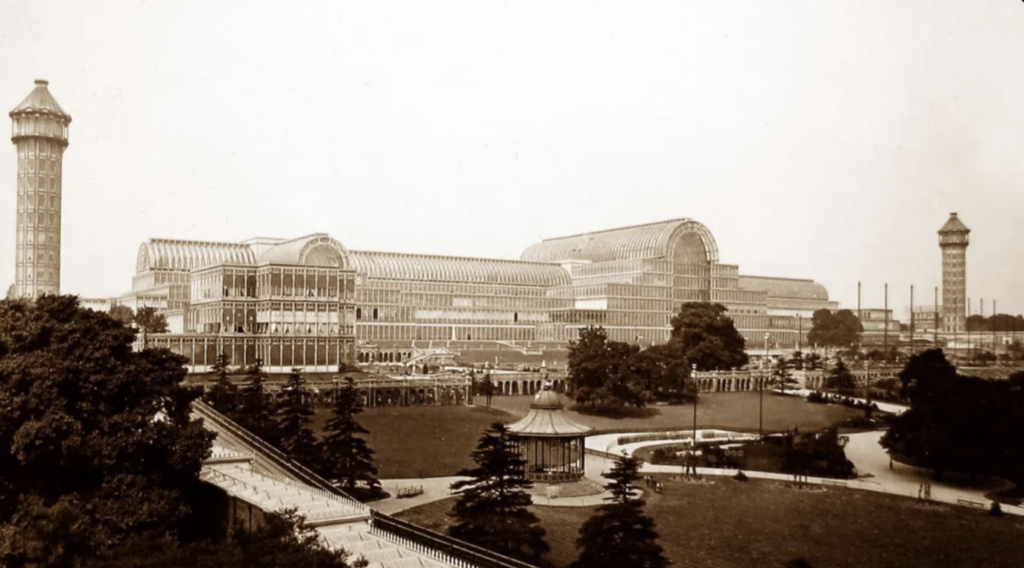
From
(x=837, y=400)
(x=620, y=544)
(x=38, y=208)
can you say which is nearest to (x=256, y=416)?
(x=620, y=544)

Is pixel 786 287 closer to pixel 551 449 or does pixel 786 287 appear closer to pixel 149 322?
pixel 149 322

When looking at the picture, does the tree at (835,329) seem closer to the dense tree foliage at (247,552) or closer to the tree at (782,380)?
the tree at (782,380)

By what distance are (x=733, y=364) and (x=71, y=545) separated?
76.6 metres

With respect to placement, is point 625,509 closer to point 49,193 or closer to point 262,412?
point 262,412

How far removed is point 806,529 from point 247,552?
2414 centimetres

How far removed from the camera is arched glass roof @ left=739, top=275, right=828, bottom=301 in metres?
148

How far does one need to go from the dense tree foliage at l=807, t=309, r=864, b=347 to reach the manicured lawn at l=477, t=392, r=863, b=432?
38.3 metres

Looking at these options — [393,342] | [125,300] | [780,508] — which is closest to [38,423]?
[780,508]

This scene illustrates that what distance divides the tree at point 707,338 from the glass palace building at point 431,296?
1251 cm

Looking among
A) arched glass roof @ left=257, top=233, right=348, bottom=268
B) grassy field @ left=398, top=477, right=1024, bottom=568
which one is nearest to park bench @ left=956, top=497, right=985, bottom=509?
grassy field @ left=398, top=477, right=1024, bottom=568

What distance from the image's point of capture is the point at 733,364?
9256 cm

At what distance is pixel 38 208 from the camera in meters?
93.5

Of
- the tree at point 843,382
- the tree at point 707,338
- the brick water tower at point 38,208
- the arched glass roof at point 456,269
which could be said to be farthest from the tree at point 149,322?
the tree at point 843,382

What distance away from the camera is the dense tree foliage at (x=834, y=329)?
11469cm
